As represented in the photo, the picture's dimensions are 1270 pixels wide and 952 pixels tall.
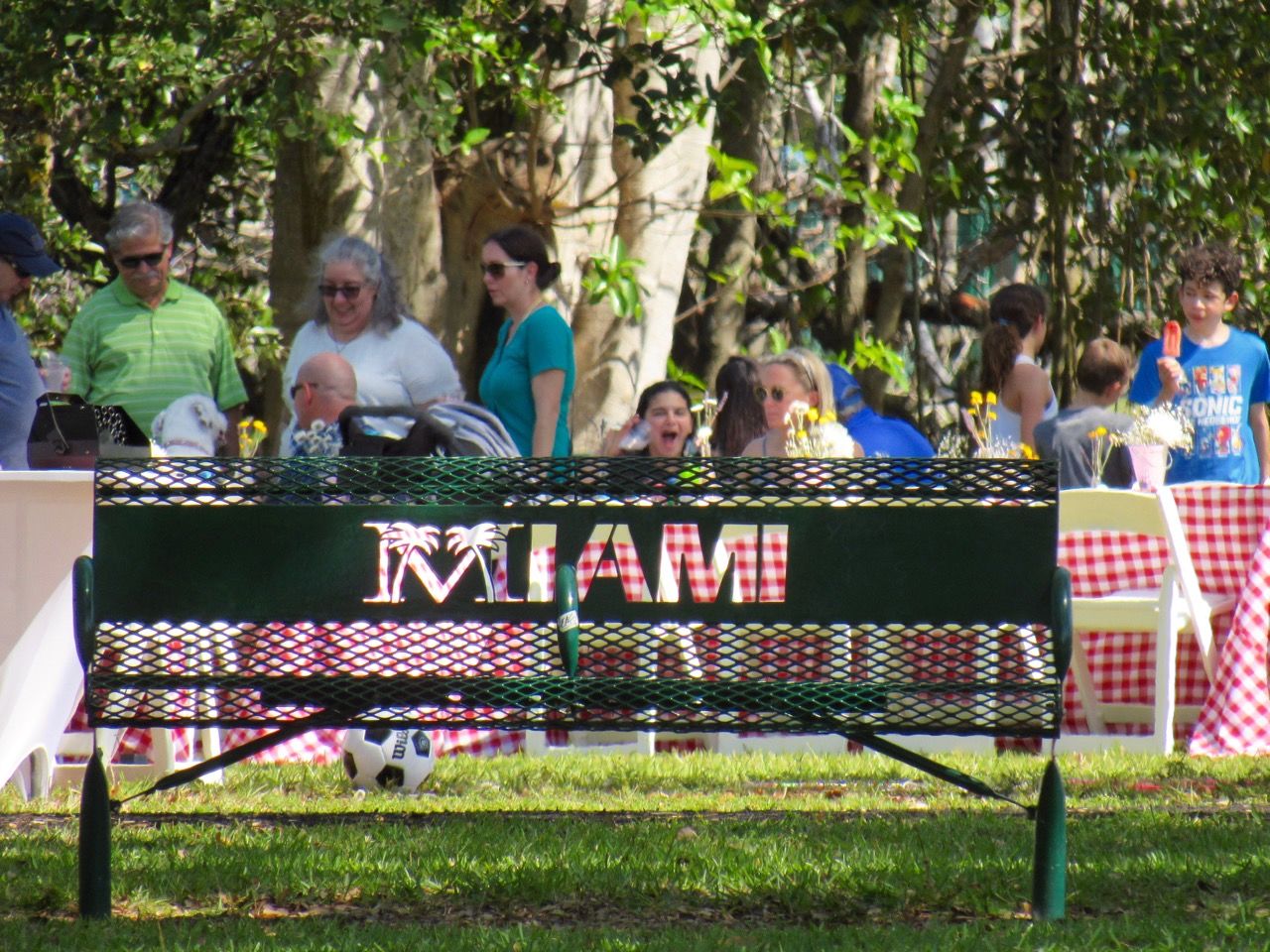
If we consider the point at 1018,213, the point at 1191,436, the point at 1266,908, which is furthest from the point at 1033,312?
the point at 1018,213

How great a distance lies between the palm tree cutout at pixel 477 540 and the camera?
359 centimetres

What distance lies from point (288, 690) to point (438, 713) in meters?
0.27

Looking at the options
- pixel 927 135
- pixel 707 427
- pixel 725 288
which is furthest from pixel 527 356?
pixel 927 135

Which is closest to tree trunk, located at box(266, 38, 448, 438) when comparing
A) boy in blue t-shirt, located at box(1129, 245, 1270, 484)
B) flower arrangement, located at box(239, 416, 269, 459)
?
flower arrangement, located at box(239, 416, 269, 459)

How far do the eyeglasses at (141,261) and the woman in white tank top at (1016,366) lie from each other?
11.1 ft

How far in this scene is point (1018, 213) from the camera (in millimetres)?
15469

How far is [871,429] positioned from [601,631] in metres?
4.88

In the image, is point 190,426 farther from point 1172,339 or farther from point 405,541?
point 1172,339

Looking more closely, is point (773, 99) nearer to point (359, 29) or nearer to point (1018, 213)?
point (1018, 213)

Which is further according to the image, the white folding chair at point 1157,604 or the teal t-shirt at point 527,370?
the teal t-shirt at point 527,370

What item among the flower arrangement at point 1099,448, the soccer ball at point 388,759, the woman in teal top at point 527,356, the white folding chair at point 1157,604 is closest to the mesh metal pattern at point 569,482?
the soccer ball at point 388,759

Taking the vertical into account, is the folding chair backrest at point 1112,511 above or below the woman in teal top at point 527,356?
below

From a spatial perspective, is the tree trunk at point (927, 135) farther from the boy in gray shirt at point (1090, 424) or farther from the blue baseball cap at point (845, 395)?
the boy in gray shirt at point (1090, 424)

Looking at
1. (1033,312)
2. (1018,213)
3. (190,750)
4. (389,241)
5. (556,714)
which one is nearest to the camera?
(556,714)
